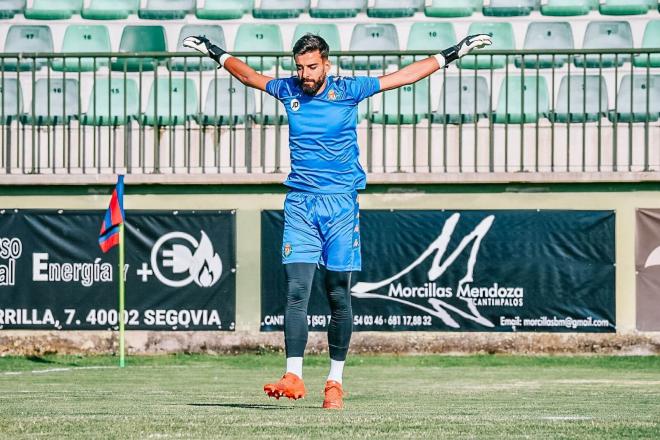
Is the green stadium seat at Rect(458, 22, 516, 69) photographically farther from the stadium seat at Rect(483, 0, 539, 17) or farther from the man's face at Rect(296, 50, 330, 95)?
the man's face at Rect(296, 50, 330, 95)

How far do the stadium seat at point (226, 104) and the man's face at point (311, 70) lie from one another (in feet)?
27.0

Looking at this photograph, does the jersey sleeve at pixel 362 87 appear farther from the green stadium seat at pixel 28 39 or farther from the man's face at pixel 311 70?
the green stadium seat at pixel 28 39

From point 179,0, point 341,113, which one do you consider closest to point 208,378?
point 341,113

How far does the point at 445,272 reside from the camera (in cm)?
1520

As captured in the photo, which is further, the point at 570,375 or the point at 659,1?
the point at 659,1

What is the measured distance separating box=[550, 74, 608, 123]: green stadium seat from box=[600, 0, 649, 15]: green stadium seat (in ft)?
5.68

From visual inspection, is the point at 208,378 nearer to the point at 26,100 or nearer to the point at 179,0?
the point at 26,100

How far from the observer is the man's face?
705cm

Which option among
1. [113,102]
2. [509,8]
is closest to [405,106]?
[509,8]

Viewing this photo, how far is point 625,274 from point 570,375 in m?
2.65

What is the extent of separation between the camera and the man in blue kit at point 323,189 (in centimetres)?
717

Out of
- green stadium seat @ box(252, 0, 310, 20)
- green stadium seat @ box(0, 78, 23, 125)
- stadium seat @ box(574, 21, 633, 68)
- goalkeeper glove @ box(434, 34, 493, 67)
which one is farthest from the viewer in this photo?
green stadium seat @ box(252, 0, 310, 20)

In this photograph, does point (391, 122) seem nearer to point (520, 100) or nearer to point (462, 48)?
point (520, 100)

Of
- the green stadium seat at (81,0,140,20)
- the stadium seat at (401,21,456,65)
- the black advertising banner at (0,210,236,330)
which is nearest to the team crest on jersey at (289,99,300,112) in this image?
the black advertising banner at (0,210,236,330)
